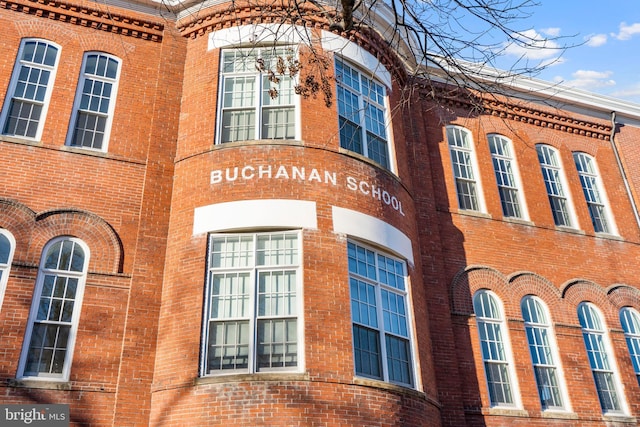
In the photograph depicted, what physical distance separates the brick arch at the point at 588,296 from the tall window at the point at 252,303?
7638 millimetres

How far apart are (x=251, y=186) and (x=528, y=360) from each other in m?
7.34

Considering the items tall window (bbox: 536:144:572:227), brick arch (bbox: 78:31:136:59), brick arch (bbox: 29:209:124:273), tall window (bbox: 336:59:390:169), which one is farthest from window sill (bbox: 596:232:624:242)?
brick arch (bbox: 78:31:136:59)

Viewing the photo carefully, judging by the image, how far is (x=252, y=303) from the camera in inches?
399

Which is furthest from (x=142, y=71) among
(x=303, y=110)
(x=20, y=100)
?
(x=303, y=110)

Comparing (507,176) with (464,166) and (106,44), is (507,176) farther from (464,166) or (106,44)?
(106,44)

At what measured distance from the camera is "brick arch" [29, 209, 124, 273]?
10.9 m

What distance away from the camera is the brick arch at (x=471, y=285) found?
13.3m

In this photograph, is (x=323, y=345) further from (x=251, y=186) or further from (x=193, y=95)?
(x=193, y=95)

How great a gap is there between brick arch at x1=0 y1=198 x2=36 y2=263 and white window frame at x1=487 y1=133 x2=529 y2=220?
11.2 metres

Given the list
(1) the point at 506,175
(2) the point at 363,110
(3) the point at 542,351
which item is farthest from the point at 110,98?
(3) the point at 542,351

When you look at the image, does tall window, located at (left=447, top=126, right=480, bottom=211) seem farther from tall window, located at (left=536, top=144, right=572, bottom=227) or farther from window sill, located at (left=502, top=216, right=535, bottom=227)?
tall window, located at (left=536, top=144, right=572, bottom=227)

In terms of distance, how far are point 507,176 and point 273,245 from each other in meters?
8.11

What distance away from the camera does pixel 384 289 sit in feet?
37.2

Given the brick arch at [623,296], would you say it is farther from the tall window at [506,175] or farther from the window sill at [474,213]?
the window sill at [474,213]
